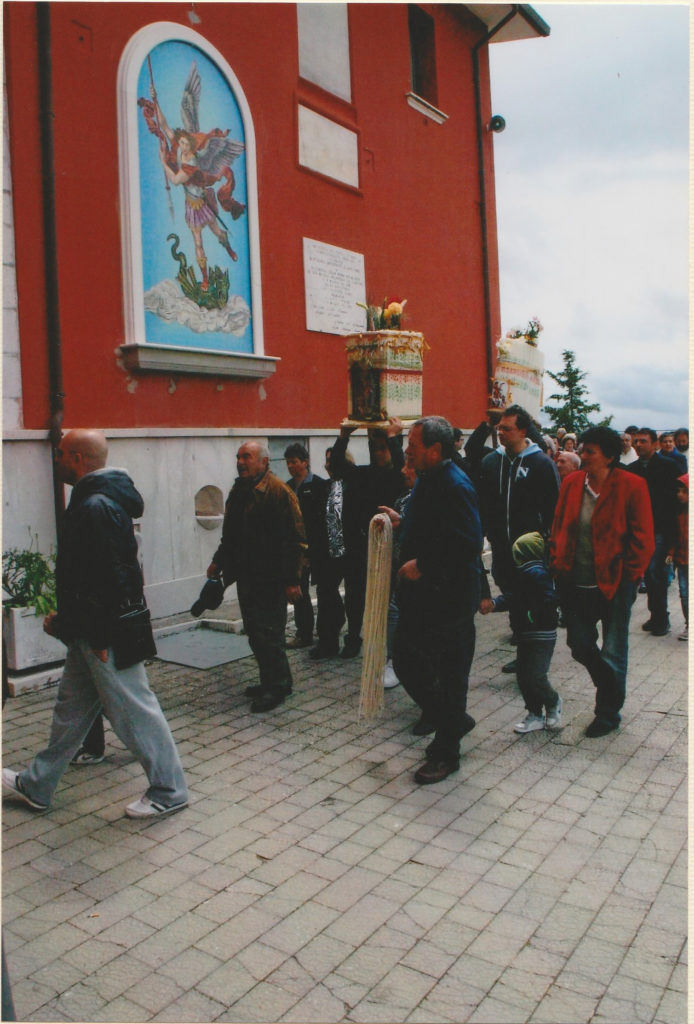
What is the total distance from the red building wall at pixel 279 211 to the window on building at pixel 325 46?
0.61 feet

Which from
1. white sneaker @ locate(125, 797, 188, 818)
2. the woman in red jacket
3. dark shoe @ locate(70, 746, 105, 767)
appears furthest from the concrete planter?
the woman in red jacket

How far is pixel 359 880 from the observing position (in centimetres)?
347

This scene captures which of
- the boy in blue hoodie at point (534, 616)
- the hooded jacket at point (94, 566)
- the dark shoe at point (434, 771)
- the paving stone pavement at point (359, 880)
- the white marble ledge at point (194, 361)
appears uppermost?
the white marble ledge at point (194, 361)

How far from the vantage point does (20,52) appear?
6711 millimetres

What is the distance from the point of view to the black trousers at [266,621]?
5617 mm

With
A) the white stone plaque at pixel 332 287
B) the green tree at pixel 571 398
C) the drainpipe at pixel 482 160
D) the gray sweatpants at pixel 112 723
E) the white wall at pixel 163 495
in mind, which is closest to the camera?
the gray sweatpants at pixel 112 723

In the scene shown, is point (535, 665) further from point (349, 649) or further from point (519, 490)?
point (349, 649)

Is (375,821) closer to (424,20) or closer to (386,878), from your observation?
(386,878)

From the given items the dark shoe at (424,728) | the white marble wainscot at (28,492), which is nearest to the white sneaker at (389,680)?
the dark shoe at (424,728)

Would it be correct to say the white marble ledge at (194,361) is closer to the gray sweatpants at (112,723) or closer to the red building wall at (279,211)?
the red building wall at (279,211)

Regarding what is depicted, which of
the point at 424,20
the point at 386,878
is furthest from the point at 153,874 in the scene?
the point at 424,20

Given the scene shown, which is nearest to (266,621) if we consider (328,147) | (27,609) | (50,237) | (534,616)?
(534,616)

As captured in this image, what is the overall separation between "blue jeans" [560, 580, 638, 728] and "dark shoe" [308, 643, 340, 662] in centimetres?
249

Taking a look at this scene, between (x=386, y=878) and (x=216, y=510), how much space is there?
5.60 metres
